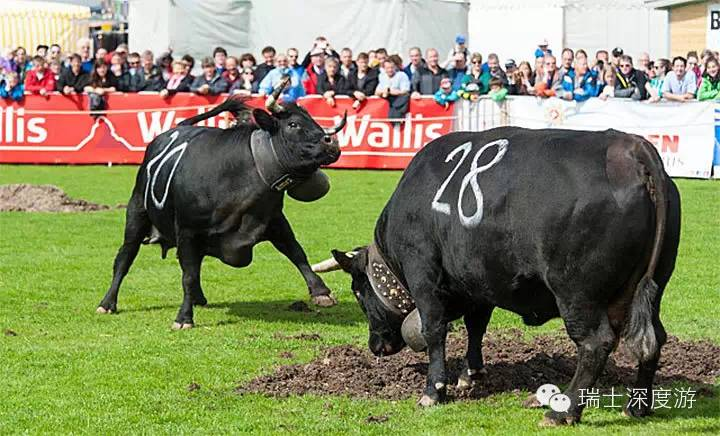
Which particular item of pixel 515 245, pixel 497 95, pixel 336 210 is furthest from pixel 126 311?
pixel 497 95

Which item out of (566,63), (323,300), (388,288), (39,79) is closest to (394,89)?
(566,63)

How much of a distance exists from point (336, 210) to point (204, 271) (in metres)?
4.66

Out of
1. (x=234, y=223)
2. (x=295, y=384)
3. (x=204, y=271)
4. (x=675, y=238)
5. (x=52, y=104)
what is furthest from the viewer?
(x=52, y=104)

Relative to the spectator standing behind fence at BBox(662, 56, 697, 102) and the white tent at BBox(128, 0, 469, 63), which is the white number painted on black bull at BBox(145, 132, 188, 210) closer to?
the spectator standing behind fence at BBox(662, 56, 697, 102)

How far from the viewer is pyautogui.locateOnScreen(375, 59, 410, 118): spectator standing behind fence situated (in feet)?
79.3

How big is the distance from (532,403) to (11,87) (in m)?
20.3

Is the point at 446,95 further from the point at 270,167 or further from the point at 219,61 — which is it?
the point at 270,167

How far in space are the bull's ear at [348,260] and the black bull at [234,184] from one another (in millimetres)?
1816

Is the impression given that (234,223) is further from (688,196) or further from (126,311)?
(688,196)

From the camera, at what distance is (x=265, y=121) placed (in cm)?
1066

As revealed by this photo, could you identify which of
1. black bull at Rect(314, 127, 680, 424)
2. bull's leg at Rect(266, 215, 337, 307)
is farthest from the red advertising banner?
black bull at Rect(314, 127, 680, 424)

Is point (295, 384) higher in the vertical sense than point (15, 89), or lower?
lower

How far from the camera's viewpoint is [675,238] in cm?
728

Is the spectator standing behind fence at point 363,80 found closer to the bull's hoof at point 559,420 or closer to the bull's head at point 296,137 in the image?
the bull's head at point 296,137
